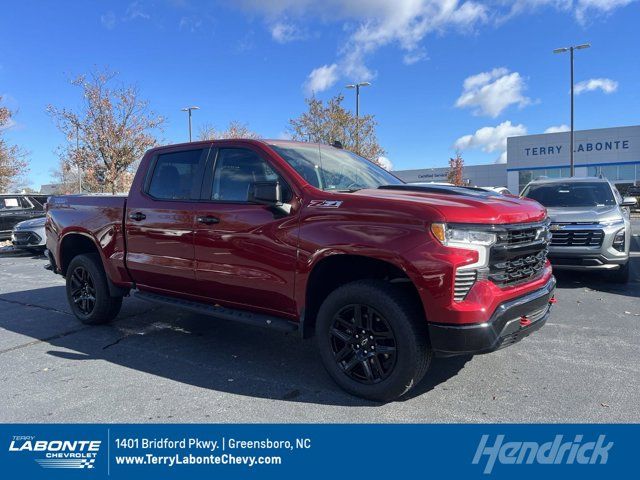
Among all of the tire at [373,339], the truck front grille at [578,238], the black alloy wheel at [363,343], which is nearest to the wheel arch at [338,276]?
the tire at [373,339]

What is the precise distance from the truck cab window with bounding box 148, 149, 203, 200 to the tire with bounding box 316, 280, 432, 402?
1860mm

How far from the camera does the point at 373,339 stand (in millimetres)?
3445

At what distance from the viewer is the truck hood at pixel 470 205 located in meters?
3.17

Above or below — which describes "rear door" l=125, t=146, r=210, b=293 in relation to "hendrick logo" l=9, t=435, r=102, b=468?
above

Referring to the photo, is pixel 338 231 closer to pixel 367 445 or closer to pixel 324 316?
pixel 324 316

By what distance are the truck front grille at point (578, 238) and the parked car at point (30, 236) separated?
11.9m

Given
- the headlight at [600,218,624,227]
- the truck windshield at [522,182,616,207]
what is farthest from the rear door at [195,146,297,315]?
the truck windshield at [522,182,616,207]

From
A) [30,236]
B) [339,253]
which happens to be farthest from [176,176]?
[30,236]

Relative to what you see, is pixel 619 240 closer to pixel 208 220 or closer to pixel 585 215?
pixel 585 215

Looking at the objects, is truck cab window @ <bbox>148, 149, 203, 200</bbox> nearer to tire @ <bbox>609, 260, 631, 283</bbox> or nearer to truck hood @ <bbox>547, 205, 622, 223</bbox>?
truck hood @ <bbox>547, 205, 622, 223</bbox>

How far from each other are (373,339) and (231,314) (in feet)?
4.43

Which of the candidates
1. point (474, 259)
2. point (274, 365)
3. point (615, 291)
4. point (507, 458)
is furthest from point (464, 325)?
point (615, 291)

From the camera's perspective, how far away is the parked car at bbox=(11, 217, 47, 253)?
12711 mm

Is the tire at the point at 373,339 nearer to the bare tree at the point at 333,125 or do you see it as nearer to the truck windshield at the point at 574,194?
A: the truck windshield at the point at 574,194
